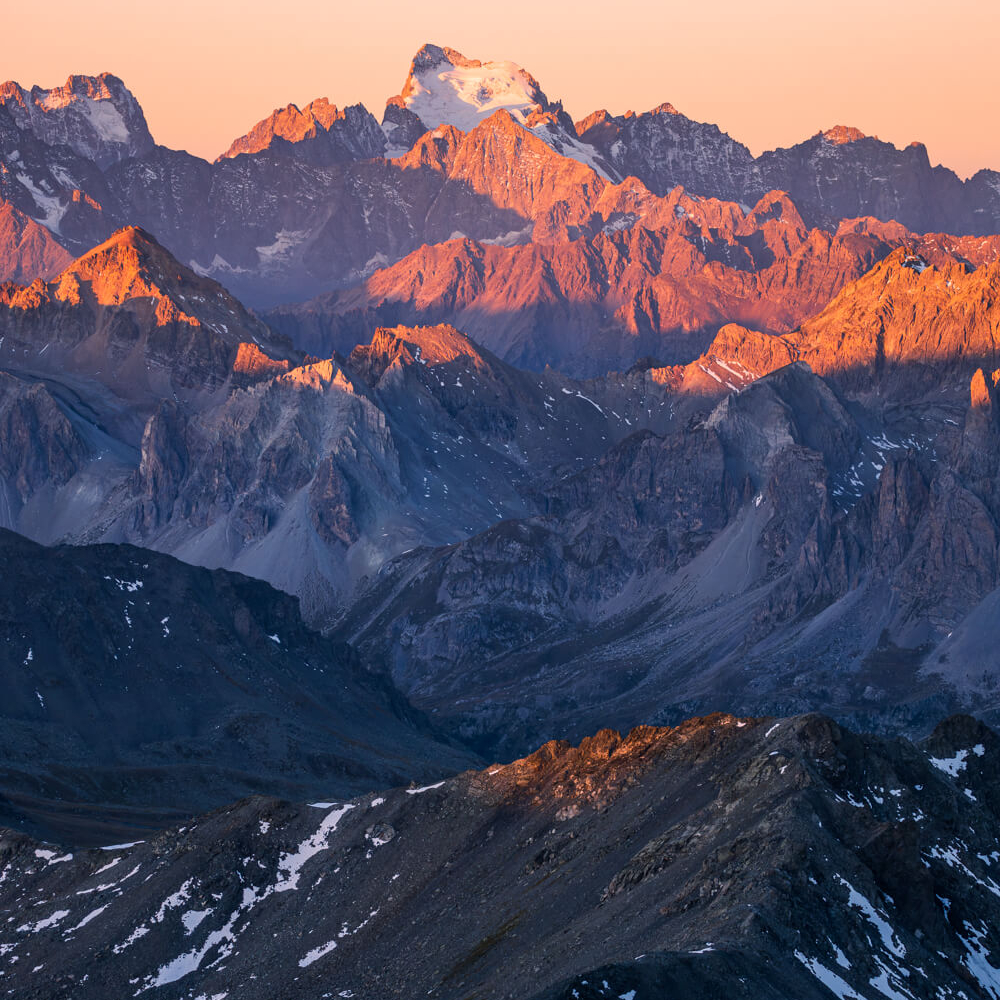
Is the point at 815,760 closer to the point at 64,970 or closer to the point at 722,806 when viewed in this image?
the point at 722,806

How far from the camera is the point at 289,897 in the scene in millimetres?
176750

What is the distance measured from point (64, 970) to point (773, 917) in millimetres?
65586

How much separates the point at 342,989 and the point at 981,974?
45.5 m

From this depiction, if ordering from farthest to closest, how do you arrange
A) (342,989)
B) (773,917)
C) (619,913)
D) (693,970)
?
(342,989) → (619,913) → (773,917) → (693,970)

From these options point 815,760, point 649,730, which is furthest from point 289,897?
point 815,760

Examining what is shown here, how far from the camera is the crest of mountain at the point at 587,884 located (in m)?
132

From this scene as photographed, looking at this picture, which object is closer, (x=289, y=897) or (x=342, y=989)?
(x=342, y=989)

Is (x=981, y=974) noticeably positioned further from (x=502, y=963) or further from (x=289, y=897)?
(x=289, y=897)

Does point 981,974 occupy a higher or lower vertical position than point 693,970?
lower

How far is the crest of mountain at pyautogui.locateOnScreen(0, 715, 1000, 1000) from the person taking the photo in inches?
5202

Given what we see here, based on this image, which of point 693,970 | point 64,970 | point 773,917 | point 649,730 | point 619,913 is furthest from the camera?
point 649,730

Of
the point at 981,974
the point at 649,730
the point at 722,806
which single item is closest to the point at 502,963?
the point at 722,806

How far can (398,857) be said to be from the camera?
178 meters

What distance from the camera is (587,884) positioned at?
155875mm
